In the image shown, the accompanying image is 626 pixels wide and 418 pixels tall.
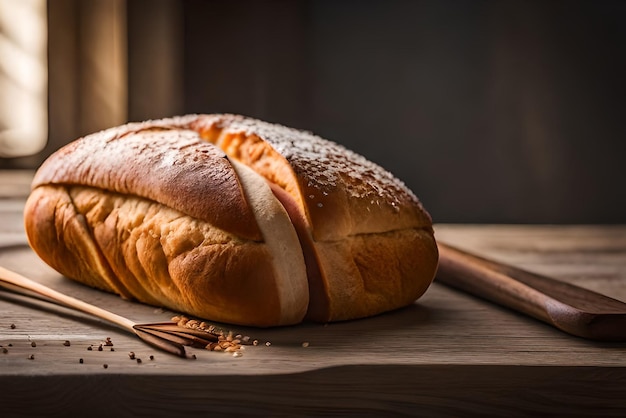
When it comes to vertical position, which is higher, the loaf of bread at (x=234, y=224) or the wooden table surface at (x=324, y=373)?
the loaf of bread at (x=234, y=224)

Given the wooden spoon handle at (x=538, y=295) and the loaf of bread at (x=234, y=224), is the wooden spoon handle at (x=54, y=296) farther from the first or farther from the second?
the wooden spoon handle at (x=538, y=295)

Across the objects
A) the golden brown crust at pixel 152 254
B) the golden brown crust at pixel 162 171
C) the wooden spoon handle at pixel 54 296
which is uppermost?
the golden brown crust at pixel 162 171

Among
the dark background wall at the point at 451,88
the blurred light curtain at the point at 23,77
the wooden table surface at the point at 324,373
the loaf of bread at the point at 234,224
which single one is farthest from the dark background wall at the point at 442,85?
the wooden table surface at the point at 324,373

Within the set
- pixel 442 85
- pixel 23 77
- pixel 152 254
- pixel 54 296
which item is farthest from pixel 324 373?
pixel 23 77

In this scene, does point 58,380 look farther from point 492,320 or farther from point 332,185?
point 492,320

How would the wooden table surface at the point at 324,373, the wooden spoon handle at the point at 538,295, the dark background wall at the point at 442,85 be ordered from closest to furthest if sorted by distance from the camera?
1. the wooden table surface at the point at 324,373
2. the wooden spoon handle at the point at 538,295
3. the dark background wall at the point at 442,85

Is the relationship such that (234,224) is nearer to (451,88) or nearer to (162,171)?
(162,171)

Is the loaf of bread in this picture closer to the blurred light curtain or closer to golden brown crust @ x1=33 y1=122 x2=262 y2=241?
golden brown crust @ x1=33 y1=122 x2=262 y2=241
